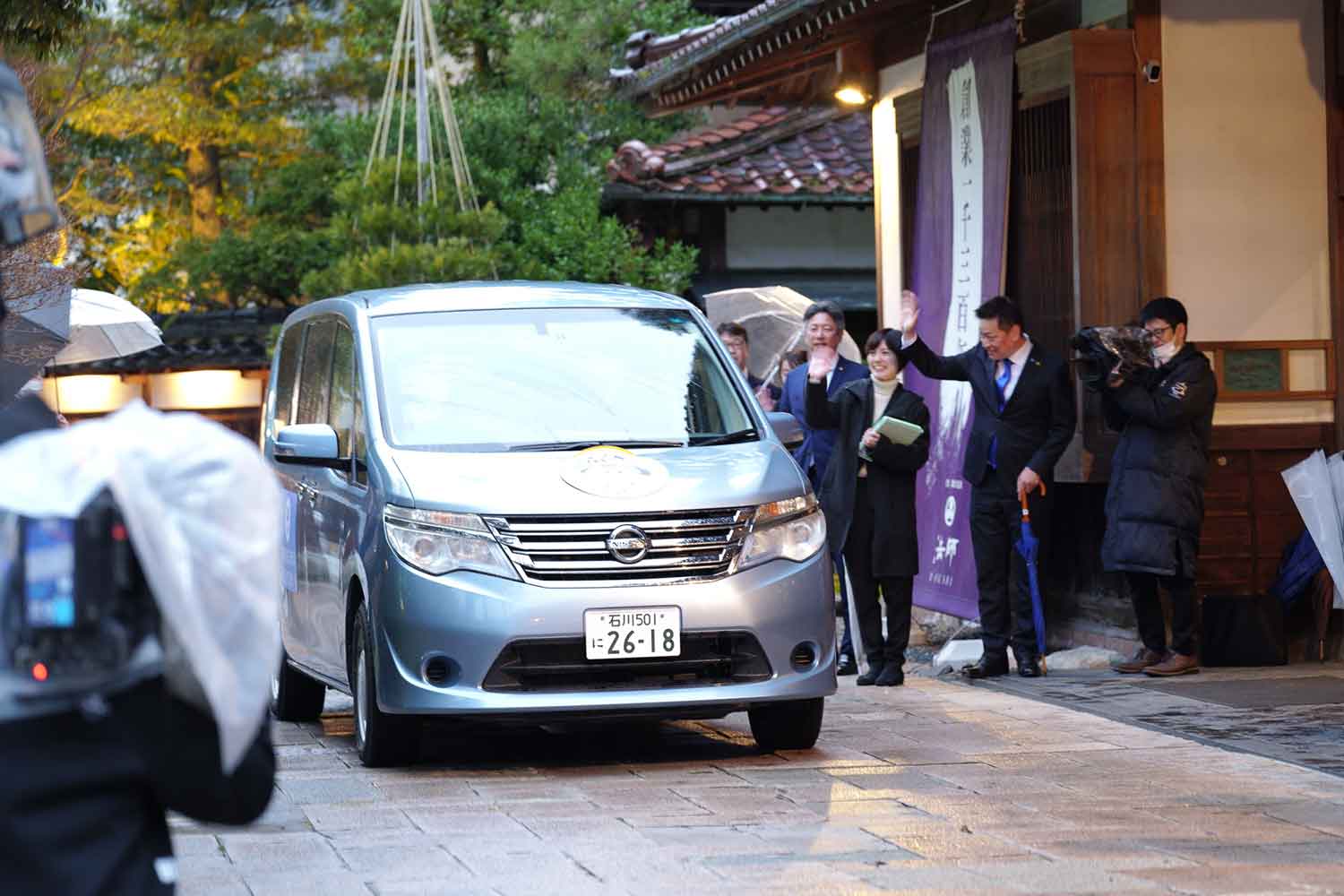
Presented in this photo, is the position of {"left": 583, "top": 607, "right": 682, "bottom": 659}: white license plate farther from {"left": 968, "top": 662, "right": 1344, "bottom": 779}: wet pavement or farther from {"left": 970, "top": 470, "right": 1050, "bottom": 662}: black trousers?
{"left": 970, "top": 470, "right": 1050, "bottom": 662}: black trousers

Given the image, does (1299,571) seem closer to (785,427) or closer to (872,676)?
(872,676)

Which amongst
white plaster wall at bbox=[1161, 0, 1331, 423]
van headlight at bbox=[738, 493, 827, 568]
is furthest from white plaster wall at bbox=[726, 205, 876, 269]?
van headlight at bbox=[738, 493, 827, 568]

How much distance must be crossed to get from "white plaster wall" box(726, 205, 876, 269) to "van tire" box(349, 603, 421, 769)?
17464 mm

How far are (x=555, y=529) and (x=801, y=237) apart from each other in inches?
725

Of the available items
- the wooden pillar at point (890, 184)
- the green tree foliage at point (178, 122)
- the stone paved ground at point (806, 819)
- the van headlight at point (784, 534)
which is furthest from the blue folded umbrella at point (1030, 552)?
the green tree foliage at point (178, 122)

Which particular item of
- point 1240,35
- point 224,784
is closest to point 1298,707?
point 1240,35

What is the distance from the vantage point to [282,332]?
11078 mm

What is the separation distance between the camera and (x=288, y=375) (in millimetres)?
10781

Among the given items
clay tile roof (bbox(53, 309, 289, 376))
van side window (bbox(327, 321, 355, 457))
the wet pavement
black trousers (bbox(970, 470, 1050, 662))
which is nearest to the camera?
the wet pavement

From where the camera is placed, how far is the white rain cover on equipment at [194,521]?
254 centimetres

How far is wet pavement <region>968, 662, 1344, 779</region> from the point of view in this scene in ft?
27.5

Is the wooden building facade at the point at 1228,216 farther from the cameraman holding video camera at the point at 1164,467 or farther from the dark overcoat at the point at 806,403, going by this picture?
the dark overcoat at the point at 806,403

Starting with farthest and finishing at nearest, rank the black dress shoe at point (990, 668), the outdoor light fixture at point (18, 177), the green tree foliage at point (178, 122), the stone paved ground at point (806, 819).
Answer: the green tree foliage at point (178, 122), the black dress shoe at point (990, 668), the stone paved ground at point (806, 819), the outdoor light fixture at point (18, 177)

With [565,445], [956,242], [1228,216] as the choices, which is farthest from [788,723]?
[956,242]
